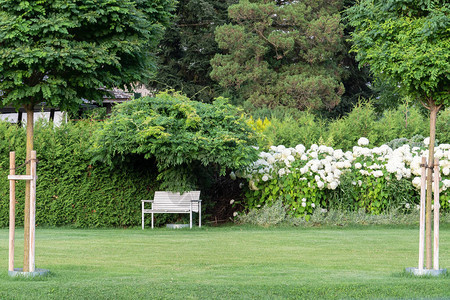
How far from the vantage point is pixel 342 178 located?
14234mm

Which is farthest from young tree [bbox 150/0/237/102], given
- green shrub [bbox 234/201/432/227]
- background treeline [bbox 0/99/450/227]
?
green shrub [bbox 234/201/432/227]

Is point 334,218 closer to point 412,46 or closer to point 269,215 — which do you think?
point 269,215

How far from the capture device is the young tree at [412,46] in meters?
7.10

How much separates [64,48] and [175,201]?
7405 mm

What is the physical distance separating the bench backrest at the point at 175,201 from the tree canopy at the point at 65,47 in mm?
6387

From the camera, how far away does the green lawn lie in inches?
244

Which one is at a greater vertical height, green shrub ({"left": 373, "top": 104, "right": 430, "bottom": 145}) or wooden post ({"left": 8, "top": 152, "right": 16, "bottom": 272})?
green shrub ({"left": 373, "top": 104, "right": 430, "bottom": 145})

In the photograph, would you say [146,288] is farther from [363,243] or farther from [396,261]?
[363,243]

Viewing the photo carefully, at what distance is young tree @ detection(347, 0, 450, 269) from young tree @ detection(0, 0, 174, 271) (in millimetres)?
2782

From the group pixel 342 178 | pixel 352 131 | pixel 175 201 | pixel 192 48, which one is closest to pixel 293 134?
pixel 352 131

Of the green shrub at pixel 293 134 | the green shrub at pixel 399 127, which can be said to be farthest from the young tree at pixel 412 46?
the green shrub at pixel 399 127

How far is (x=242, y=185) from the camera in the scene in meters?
14.9

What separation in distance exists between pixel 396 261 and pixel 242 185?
6.72 metres

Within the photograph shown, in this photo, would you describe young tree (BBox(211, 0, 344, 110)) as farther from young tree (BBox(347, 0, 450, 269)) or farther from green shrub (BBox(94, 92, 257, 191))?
young tree (BBox(347, 0, 450, 269))
